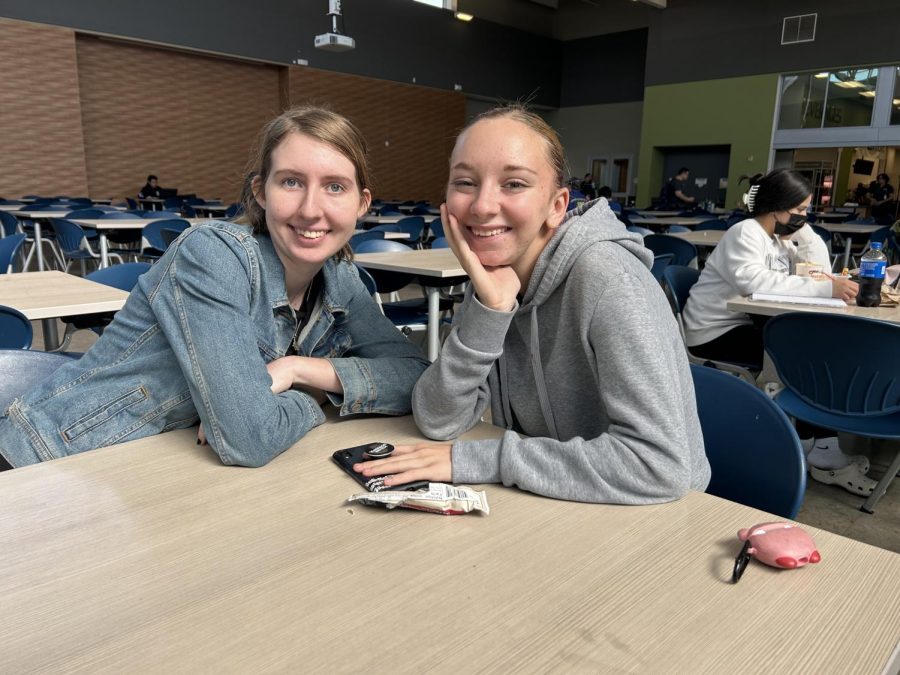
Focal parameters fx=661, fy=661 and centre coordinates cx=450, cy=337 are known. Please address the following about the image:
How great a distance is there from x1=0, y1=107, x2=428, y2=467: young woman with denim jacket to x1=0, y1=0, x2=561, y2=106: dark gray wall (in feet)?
31.5

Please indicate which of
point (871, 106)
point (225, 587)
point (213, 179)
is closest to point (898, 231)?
point (871, 106)

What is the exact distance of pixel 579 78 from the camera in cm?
1681

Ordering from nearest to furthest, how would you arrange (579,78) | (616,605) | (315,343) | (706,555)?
1. (616,605)
2. (706,555)
3. (315,343)
4. (579,78)

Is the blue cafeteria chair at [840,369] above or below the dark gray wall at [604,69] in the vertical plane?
below

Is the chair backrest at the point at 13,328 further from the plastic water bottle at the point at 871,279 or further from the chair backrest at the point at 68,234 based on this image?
the chair backrest at the point at 68,234

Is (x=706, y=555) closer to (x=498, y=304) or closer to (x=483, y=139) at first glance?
(x=498, y=304)

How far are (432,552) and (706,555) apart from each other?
332 mm

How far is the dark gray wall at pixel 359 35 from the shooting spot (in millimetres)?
10406

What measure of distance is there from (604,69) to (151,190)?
1104cm

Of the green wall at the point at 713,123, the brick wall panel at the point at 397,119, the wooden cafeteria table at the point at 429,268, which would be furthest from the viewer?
the green wall at the point at 713,123

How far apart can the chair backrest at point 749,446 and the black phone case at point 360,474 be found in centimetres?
64

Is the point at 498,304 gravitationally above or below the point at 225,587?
above

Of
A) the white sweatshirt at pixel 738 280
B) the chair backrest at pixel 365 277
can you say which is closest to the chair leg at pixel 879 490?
the white sweatshirt at pixel 738 280

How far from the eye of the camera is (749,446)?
4.00 feet
